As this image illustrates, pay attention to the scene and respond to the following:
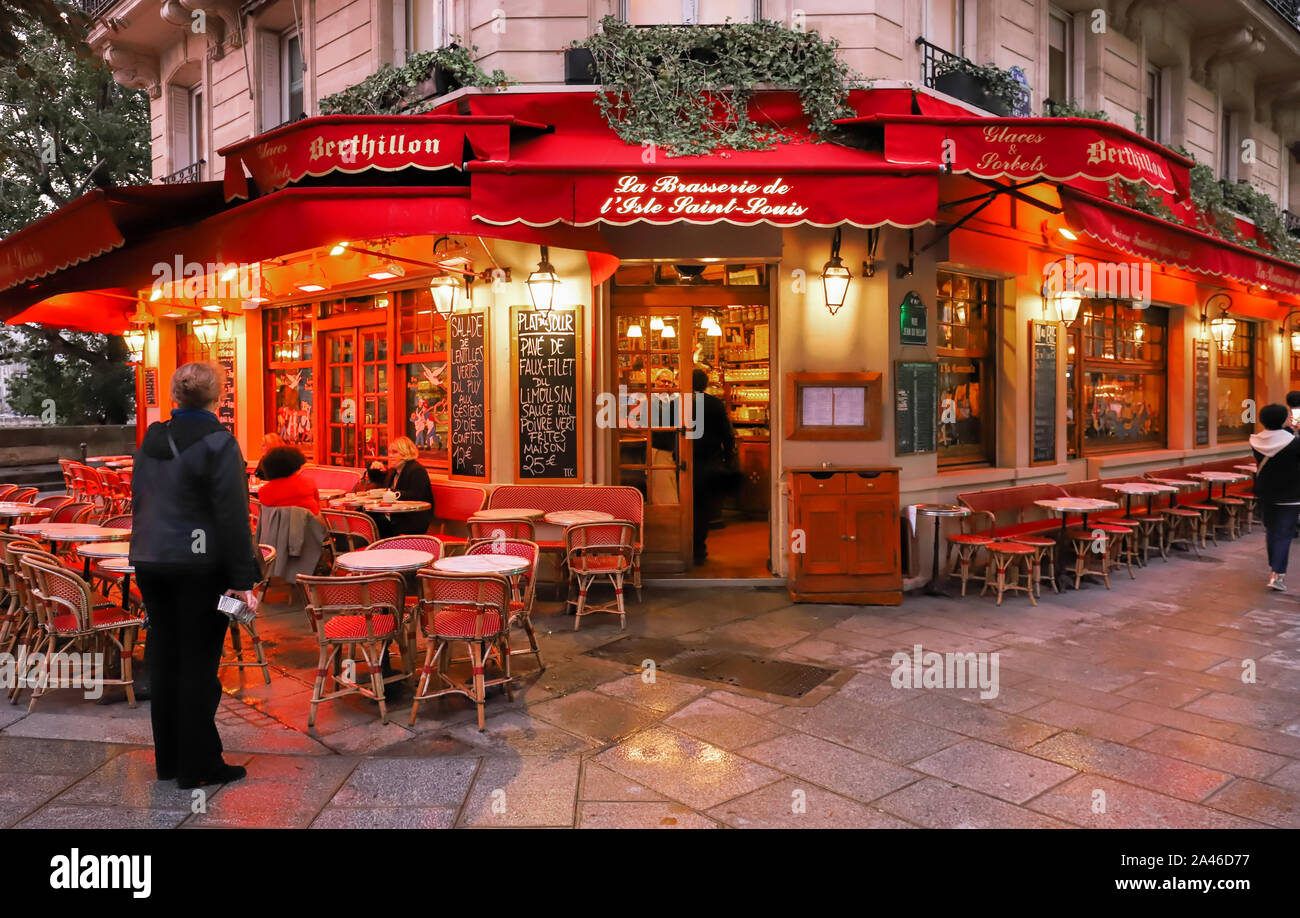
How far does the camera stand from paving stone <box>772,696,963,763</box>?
480 cm

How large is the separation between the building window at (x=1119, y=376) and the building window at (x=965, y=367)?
7.00 feet

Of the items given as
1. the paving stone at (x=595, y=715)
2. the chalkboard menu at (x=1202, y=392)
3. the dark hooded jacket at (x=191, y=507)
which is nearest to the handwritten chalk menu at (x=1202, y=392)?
the chalkboard menu at (x=1202, y=392)

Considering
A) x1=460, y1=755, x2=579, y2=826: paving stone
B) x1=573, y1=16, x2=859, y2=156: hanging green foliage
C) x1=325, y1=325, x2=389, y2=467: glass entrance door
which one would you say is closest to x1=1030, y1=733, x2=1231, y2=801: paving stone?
x1=460, y1=755, x2=579, y2=826: paving stone

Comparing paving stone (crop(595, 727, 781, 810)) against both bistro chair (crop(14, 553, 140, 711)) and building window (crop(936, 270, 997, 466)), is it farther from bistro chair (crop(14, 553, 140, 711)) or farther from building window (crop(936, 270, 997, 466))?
building window (crop(936, 270, 997, 466))

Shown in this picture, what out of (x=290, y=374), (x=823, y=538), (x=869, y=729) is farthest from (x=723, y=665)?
(x=290, y=374)

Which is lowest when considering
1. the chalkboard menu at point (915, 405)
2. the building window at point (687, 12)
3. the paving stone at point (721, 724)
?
the paving stone at point (721, 724)

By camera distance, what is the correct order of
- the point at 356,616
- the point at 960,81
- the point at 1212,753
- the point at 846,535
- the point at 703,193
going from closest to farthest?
the point at 1212,753 < the point at 356,616 < the point at 703,193 < the point at 846,535 < the point at 960,81

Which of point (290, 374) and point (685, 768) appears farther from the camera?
point (290, 374)

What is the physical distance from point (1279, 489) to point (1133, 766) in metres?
6.05

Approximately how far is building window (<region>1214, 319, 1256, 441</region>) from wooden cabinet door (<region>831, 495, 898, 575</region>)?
1034 centimetres

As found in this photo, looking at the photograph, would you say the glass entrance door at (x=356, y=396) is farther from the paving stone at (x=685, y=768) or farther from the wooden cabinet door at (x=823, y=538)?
the paving stone at (x=685, y=768)

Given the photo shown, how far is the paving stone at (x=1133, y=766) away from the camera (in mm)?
4312

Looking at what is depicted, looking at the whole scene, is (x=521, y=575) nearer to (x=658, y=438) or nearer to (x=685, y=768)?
(x=685, y=768)

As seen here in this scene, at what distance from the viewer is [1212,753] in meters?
4.74
